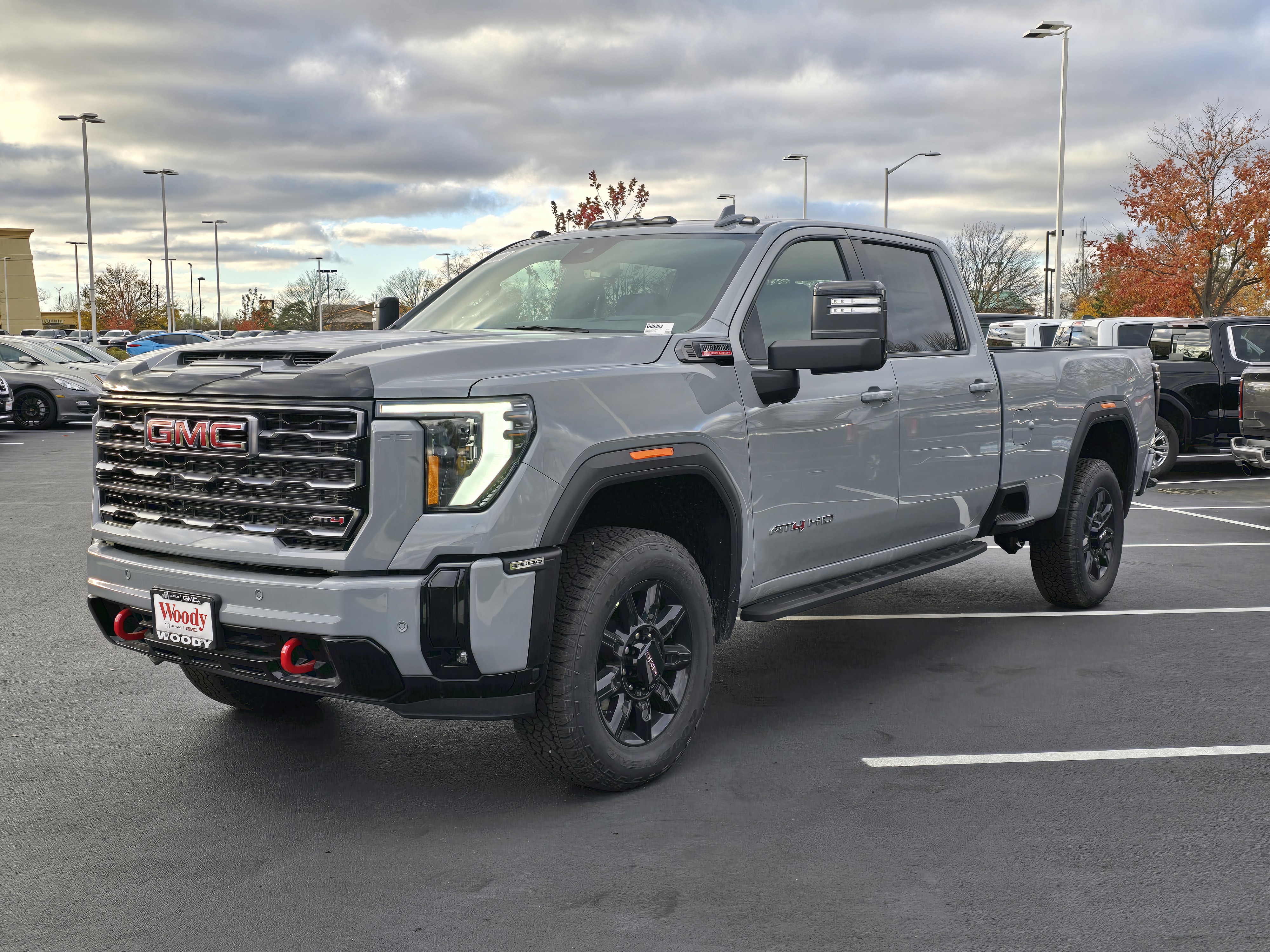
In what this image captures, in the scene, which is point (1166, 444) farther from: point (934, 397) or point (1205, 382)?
point (934, 397)

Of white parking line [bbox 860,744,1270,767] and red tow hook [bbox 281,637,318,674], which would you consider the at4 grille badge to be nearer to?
white parking line [bbox 860,744,1270,767]

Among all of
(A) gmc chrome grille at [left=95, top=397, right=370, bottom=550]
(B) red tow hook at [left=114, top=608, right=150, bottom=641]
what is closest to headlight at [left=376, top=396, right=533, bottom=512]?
(A) gmc chrome grille at [left=95, top=397, right=370, bottom=550]

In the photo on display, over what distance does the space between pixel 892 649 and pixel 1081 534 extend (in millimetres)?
1538

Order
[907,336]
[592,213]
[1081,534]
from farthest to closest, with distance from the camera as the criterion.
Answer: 1. [592,213]
2. [1081,534]
3. [907,336]

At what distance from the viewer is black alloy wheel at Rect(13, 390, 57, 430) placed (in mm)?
21328

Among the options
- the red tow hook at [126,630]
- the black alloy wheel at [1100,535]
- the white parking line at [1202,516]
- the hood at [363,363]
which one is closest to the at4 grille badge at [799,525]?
the hood at [363,363]

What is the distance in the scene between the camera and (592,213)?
Answer: 3278 centimetres

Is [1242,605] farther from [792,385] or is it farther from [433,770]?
[433,770]

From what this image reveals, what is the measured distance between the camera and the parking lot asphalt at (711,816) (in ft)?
10.6

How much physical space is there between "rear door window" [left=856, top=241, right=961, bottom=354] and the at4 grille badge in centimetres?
99

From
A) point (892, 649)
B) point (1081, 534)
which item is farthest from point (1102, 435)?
point (892, 649)

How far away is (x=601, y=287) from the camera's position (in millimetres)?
5094

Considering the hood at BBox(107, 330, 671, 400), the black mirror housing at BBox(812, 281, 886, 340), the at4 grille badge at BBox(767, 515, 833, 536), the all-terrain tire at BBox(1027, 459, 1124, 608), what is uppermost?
the black mirror housing at BBox(812, 281, 886, 340)

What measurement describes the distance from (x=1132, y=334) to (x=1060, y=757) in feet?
43.0
